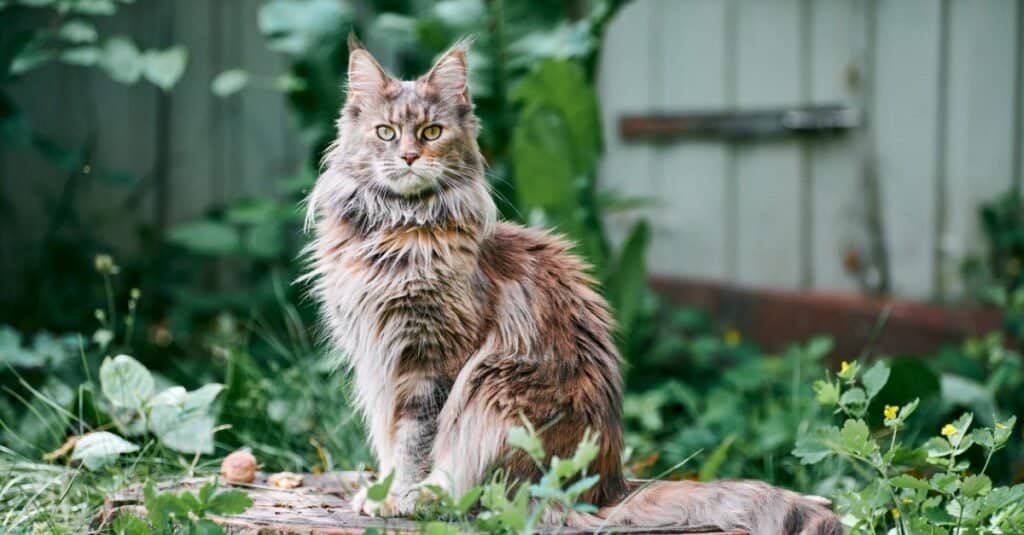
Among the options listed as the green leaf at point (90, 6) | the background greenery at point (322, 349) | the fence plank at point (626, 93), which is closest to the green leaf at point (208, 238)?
the background greenery at point (322, 349)

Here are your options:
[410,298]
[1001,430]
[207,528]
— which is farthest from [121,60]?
[1001,430]

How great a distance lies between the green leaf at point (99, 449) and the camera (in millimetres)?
2896

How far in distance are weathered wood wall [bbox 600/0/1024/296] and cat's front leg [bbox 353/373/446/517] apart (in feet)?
10.9

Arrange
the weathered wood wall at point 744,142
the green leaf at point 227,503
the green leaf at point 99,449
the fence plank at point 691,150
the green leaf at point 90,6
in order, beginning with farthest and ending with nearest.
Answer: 1. the fence plank at point 691,150
2. the weathered wood wall at point 744,142
3. the green leaf at point 90,6
4. the green leaf at point 99,449
5. the green leaf at point 227,503

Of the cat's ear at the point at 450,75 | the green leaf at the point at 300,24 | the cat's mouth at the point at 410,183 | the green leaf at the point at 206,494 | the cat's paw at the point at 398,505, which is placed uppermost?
the green leaf at the point at 300,24

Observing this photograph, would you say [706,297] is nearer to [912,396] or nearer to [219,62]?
[912,396]

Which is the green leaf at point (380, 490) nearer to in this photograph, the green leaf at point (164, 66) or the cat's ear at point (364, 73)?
the cat's ear at point (364, 73)

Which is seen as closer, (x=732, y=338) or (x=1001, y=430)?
(x=1001, y=430)

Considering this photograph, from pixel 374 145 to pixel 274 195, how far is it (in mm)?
3227

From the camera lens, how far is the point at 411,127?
8.57ft

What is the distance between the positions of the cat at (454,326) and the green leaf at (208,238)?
2348 mm

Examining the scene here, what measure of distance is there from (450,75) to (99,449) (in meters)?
1.34

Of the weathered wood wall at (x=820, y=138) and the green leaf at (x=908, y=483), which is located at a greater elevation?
the weathered wood wall at (x=820, y=138)

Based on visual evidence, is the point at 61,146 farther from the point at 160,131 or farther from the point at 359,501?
the point at 359,501
